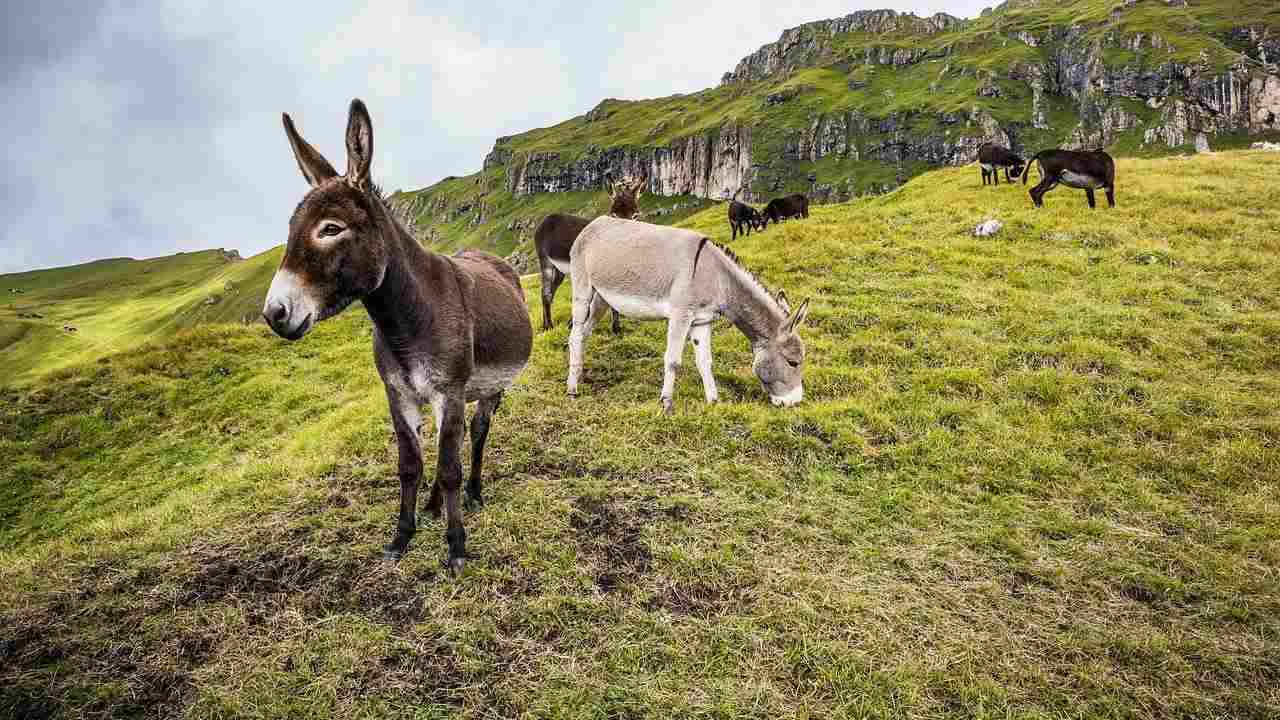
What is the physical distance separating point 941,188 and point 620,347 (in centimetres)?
2224

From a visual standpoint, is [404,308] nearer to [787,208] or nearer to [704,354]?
[704,354]

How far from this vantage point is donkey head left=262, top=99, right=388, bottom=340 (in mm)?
4137

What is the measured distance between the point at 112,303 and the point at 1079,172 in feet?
510

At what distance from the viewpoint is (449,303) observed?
17.6 ft

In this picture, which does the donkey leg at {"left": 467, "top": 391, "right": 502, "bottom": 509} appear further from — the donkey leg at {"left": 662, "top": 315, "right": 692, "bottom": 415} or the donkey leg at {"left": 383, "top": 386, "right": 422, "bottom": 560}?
the donkey leg at {"left": 662, "top": 315, "right": 692, "bottom": 415}

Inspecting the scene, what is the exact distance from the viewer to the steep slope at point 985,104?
121 metres

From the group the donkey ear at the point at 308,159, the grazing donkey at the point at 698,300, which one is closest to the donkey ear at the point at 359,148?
the donkey ear at the point at 308,159

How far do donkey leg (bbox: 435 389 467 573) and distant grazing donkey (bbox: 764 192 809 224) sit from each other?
26725 millimetres

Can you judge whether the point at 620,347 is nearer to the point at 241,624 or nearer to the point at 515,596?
the point at 515,596

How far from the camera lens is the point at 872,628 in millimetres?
4828

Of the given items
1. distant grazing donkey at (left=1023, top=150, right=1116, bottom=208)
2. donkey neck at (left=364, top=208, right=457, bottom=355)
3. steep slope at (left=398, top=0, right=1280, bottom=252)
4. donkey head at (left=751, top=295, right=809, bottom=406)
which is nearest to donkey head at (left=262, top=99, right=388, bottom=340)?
donkey neck at (left=364, top=208, right=457, bottom=355)

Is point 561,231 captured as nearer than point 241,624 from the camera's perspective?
No

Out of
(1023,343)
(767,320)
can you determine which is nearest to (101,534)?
(767,320)

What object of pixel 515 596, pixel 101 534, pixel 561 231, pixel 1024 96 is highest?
pixel 1024 96
